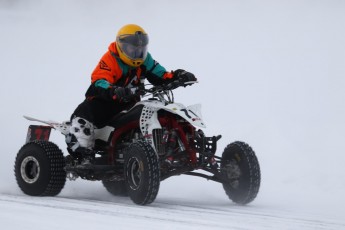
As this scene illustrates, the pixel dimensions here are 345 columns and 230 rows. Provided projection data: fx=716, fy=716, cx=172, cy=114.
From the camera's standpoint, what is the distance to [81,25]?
30.0 meters

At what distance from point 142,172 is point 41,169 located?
1856 mm

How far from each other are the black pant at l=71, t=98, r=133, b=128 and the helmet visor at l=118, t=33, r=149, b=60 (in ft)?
2.30

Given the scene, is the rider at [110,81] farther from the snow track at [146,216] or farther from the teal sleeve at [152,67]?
the snow track at [146,216]

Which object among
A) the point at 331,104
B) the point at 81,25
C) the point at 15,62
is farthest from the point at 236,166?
the point at 81,25

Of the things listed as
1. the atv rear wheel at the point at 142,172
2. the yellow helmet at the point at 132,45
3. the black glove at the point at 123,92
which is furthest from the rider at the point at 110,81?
the atv rear wheel at the point at 142,172

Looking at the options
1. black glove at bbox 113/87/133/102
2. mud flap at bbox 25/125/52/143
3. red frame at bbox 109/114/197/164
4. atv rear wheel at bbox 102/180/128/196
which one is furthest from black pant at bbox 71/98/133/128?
atv rear wheel at bbox 102/180/128/196

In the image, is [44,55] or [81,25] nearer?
[44,55]

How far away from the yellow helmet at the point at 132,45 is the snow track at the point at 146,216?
6.13 feet

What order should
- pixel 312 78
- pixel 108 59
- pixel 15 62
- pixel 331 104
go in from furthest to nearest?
1. pixel 15 62
2. pixel 312 78
3. pixel 331 104
4. pixel 108 59

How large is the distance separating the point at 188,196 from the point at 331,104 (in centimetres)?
788

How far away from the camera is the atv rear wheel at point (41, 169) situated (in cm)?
919

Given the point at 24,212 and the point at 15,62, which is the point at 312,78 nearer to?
the point at 15,62

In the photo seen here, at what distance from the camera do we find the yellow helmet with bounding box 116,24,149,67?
9094 millimetres

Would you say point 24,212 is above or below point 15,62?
below
